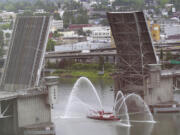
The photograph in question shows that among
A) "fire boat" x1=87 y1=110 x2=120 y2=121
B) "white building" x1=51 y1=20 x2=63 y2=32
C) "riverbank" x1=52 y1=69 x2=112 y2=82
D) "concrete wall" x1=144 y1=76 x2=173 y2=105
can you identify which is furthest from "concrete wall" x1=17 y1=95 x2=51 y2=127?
"white building" x1=51 y1=20 x2=63 y2=32

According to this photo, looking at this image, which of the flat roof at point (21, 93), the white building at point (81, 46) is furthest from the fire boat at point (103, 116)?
the white building at point (81, 46)

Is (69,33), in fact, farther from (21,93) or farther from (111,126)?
(21,93)

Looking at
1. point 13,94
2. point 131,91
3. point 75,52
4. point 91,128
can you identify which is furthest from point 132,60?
point 75,52

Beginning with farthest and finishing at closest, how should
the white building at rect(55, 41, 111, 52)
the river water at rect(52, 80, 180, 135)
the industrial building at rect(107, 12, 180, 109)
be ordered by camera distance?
the white building at rect(55, 41, 111, 52) < the industrial building at rect(107, 12, 180, 109) < the river water at rect(52, 80, 180, 135)

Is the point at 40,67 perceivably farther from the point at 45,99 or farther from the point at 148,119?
the point at 148,119

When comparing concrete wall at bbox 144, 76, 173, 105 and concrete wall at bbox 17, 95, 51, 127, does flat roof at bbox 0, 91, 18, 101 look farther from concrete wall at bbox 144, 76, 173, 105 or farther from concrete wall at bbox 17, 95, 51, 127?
concrete wall at bbox 144, 76, 173, 105

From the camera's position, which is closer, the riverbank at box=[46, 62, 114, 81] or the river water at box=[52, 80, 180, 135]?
the river water at box=[52, 80, 180, 135]

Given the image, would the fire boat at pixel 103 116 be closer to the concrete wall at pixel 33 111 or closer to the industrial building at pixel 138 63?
the industrial building at pixel 138 63
